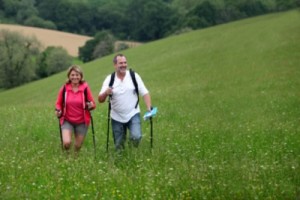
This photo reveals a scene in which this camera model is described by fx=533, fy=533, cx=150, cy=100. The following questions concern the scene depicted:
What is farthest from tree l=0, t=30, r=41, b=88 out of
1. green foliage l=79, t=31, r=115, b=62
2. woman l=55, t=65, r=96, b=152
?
woman l=55, t=65, r=96, b=152

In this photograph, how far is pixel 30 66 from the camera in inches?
3238

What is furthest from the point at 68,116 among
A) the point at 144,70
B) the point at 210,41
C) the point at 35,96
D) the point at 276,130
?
the point at 210,41

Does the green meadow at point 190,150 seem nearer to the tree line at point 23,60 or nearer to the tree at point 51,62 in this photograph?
the tree line at point 23,60

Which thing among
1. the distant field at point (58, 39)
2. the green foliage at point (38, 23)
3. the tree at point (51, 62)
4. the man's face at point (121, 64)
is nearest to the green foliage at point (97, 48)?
the distant field at point (58, 39)

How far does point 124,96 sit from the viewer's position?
38.2 feet

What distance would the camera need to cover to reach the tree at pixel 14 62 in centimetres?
7956

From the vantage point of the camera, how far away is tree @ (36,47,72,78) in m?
87.9

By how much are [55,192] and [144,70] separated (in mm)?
39441

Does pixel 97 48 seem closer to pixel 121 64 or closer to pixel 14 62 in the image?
pixel 14 62

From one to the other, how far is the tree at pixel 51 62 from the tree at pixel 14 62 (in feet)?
15.9

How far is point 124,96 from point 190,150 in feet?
6.47

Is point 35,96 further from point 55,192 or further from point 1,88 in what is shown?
point 55,192

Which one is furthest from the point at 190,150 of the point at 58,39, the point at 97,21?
the point at 97,21

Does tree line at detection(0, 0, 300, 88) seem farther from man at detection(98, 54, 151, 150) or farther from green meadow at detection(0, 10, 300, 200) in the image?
man at detection(98, 54, 151, 150)
